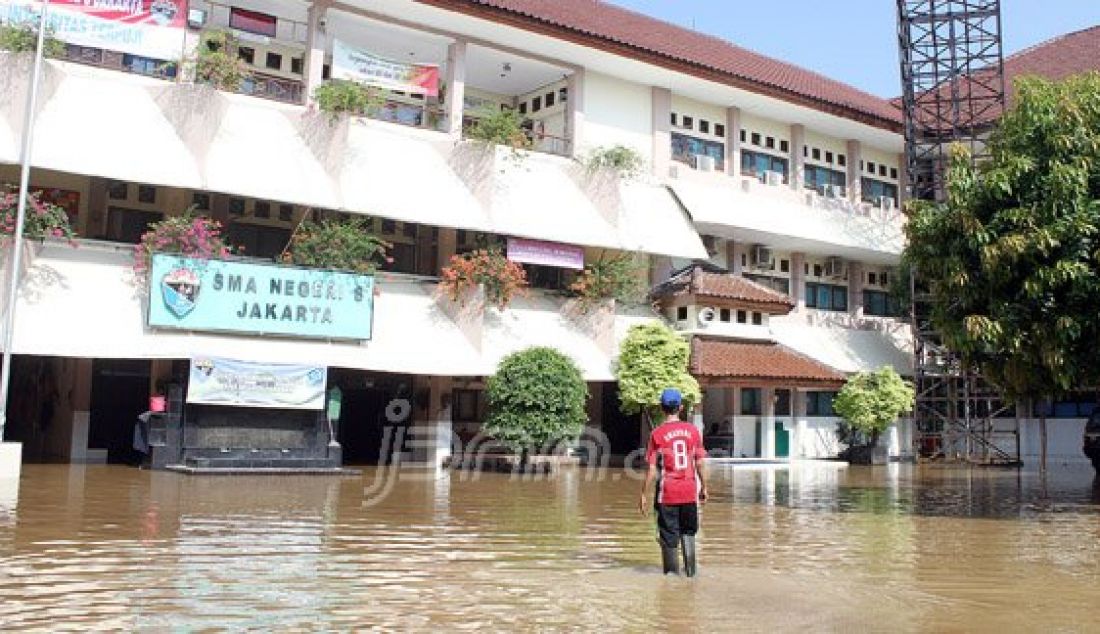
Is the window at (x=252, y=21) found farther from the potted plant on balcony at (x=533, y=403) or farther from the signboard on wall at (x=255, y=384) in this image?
the potted plant on balcony at (x=533, y=403)

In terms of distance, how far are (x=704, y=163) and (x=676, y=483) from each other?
23.0m

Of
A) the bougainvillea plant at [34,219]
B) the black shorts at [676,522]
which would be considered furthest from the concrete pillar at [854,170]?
the black shorts at [676,522]

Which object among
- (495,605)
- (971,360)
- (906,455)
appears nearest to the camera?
(495,605)

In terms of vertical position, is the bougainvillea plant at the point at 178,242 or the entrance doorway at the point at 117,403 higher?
the bougainvillea plant at the point at 178,242

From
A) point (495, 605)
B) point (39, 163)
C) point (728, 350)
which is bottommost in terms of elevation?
point (495, 605)

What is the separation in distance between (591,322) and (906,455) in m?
12.6

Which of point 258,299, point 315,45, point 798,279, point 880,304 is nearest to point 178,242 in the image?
point 258,299

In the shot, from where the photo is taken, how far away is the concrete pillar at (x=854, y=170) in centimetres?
3425

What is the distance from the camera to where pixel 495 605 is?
6.62 metres

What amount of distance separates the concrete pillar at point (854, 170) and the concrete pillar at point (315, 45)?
1893 centimetres

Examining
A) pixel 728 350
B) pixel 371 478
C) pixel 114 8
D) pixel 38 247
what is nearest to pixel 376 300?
pixel 371 478

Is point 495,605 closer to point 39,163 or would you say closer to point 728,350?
point 39,163

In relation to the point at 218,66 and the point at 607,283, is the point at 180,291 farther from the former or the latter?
the point at 607,283

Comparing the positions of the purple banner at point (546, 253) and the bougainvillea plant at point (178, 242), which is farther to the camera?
the purple banner at point (546, 253)
